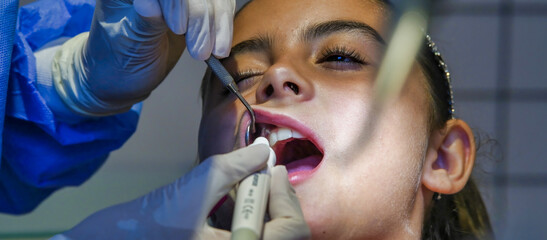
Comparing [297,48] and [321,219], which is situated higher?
[297,48]

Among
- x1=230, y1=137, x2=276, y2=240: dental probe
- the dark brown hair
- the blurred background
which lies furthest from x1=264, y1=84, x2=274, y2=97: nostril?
the blurred background

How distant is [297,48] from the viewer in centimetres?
130

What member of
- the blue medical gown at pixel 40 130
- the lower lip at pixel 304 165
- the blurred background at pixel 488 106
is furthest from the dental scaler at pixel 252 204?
the blurred background at pixel 488 106

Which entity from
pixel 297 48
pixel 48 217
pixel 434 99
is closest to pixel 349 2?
pixel 297 48

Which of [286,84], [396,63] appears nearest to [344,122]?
[286,84]

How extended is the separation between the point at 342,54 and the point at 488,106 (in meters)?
1.65

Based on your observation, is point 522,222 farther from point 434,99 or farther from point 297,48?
point 297,48

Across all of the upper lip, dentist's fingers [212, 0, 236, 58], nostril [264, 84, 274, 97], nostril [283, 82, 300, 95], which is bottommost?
the upper lip

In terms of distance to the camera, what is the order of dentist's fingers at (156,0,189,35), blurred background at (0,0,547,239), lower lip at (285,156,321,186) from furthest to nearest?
blurred background at (0,0,547,239) < lower lip at (285,156,321,186) < dentist's fingers at (156,0,189,35)

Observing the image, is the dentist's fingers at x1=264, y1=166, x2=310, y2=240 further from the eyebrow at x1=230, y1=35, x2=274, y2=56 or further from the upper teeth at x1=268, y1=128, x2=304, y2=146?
the eyebrow at x1=230, y1=35, x2=274, y2=56

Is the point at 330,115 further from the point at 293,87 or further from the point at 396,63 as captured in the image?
the point at 396,63

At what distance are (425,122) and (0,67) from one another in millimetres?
935

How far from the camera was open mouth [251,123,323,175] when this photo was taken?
3.93 feet

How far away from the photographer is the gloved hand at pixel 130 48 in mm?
1202
